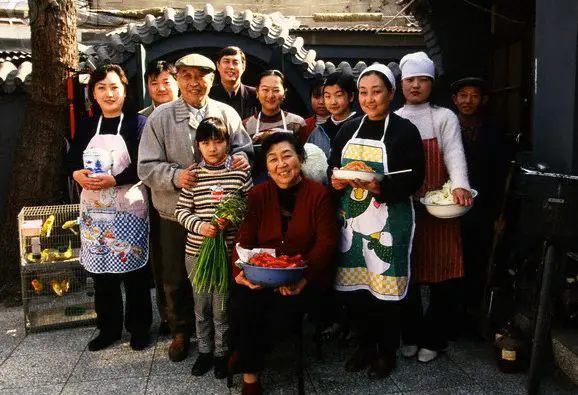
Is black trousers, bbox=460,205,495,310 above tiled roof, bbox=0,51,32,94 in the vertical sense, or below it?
below

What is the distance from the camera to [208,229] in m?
4.09

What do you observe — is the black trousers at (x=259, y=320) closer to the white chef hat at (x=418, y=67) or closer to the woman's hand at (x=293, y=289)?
the woman's hand at (x=293, y=289)

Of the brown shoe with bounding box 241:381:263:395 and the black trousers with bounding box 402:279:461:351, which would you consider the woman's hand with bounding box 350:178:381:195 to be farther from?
the brown shoe with bounding box 241:381:263:395

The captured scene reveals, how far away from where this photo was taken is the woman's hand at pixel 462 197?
401 centimetres

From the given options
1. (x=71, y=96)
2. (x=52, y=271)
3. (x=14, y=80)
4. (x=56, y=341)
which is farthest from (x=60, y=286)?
(x=14, y=80)

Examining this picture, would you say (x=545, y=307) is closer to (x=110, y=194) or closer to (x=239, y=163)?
(x=239, y=163)

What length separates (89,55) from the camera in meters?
8.12

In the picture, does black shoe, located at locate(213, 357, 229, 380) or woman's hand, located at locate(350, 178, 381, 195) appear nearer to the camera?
woman's hand, located at locate(350, 178, 381, 195)

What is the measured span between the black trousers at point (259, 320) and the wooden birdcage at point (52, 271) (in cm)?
254

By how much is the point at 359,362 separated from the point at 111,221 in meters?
2.50

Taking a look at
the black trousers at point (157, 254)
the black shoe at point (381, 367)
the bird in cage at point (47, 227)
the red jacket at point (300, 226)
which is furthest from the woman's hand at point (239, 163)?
the bird in cage at point (47, 227)

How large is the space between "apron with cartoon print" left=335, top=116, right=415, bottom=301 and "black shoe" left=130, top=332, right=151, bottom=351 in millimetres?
2127

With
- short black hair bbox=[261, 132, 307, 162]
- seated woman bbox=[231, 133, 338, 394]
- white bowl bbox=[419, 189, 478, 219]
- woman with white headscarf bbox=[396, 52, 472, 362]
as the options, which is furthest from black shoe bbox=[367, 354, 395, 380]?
short black hair bbox=[261, 132, 307, 162]

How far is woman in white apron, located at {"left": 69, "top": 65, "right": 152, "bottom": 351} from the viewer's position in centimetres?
469
